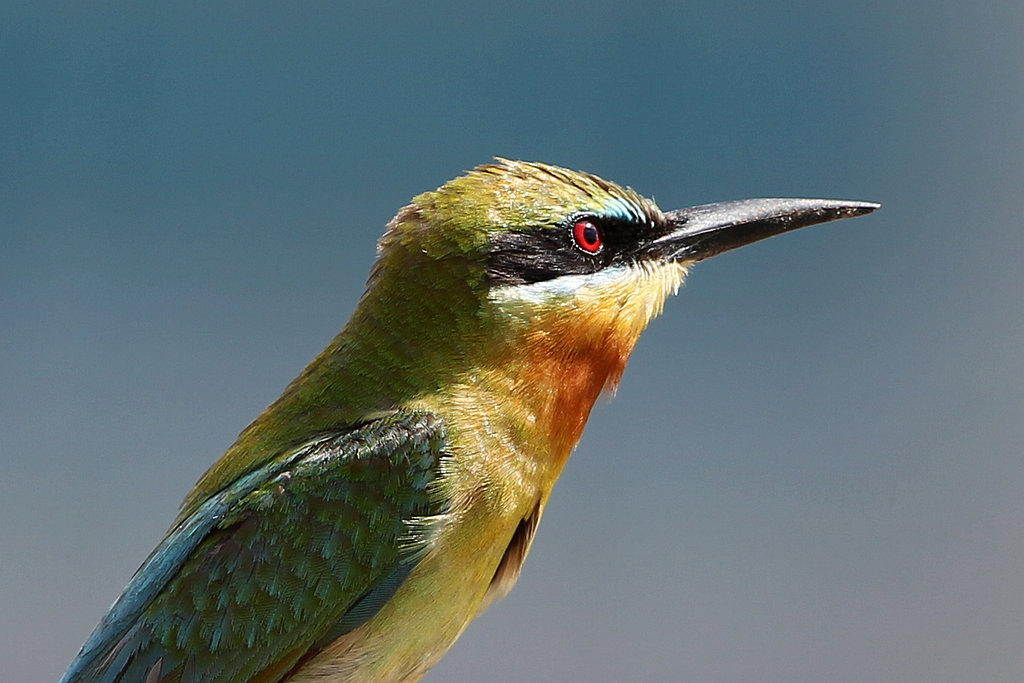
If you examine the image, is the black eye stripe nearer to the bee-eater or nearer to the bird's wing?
the bee-eater

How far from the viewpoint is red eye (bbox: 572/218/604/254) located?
1152 mm

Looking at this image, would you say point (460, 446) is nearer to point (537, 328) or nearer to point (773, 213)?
point (537, 328)

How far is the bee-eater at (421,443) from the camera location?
1.04 meters

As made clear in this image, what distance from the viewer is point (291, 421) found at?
1157 millimetres

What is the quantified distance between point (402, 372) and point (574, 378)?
151mm

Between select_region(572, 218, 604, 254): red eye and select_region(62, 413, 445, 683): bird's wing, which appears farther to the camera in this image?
select_region(572, 218, 604, 254): red eye

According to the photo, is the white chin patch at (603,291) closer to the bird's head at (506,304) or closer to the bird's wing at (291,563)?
the bird's head at (506,304)

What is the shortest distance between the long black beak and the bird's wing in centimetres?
30

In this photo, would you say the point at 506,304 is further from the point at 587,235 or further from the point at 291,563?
the point at 291,563

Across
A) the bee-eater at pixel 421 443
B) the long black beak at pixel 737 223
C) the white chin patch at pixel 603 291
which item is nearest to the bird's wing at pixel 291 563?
the bee-eater at pixel 421 443

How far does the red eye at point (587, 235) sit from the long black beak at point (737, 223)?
2.3 inches

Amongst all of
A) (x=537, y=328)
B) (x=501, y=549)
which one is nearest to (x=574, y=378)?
(x=537, y=328)

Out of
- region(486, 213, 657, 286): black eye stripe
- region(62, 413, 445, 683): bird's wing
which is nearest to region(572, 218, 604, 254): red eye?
region(486, 213, 657, 286): black eye stripe

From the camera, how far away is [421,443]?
1071 mm
